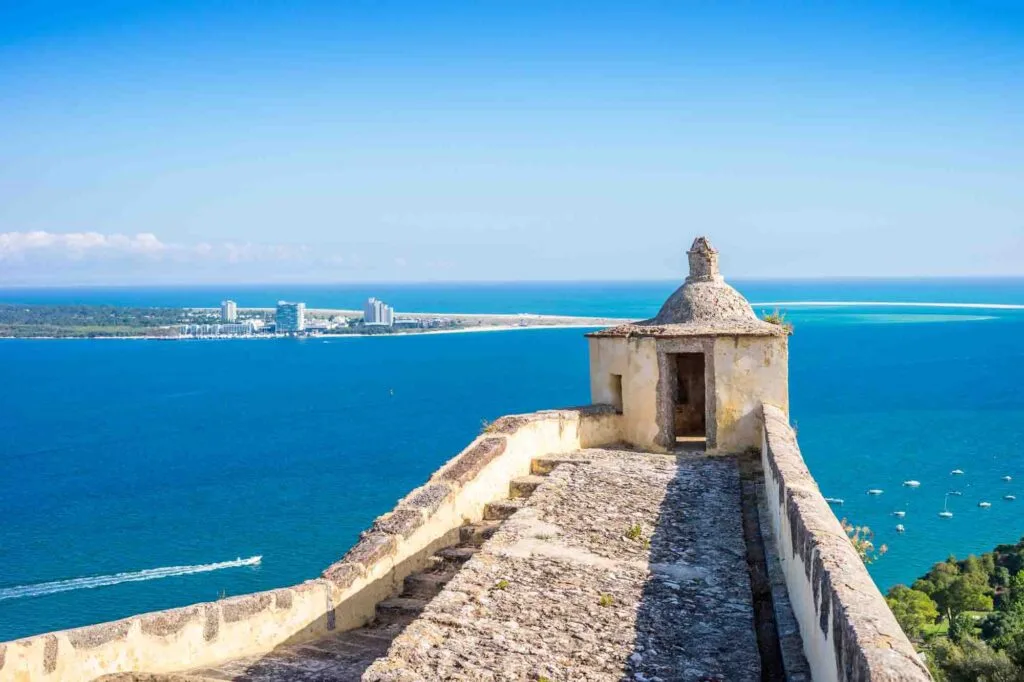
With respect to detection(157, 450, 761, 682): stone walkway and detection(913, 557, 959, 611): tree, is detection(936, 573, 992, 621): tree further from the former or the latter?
detection(157, 450, 761, 682): stone walkway

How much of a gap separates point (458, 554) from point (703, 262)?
268 inches

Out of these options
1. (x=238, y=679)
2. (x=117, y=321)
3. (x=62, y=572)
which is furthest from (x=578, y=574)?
(x=117, y=321)

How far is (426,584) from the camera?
26.4 feet

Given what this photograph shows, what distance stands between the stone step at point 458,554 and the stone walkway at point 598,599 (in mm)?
535

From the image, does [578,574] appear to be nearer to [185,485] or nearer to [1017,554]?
[1017,554]

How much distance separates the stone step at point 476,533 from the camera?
8.93 meters

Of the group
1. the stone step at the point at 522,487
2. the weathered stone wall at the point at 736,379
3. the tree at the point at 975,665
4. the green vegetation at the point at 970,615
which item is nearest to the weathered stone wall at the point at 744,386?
the weathered stone wall at the point at 736,379

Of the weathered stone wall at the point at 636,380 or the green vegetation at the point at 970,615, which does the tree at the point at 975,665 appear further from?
the weathered stone wall at the point at 636,380

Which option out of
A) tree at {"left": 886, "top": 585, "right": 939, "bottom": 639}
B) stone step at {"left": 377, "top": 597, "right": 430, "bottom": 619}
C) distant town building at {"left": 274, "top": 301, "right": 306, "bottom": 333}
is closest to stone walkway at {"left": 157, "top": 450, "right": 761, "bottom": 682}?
Answer: stone step at {"left": 377, "top": 597, "right": 430, "bottom": 619}

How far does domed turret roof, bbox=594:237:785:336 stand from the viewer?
11.9 metres

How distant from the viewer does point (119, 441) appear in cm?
6762

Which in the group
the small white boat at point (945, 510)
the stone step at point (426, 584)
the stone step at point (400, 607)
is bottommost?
the small white boat at point (945, 510)

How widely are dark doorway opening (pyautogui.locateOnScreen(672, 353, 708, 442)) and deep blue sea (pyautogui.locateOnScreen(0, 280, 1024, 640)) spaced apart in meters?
25.4

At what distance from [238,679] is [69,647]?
105 centimetres
